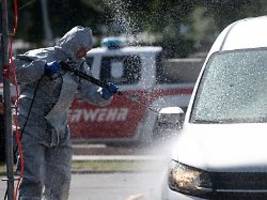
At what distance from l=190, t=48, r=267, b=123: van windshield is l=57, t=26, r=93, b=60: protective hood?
40.8 inches

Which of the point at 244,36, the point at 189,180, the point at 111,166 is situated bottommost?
the point at 111,166

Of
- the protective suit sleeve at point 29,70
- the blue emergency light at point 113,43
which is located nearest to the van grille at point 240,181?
the protective suit sleeve at point 29,70

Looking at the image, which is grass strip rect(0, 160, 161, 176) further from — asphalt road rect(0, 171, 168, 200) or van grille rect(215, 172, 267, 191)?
van grille rect(215, 172, 267, 191)

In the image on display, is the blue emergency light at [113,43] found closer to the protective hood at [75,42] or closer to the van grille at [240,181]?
the protective hood at [75,42]

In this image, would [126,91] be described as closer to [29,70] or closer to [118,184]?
[118,184]

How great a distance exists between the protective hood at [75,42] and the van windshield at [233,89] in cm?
104

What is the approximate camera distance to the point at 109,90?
28.5ft

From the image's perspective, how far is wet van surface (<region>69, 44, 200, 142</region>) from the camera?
1725 centimetres

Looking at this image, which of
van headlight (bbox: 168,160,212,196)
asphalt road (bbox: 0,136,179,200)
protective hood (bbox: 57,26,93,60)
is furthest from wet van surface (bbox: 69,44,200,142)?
van headlight (bbox: 168,160,212,196)

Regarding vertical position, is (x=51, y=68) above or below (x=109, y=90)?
above

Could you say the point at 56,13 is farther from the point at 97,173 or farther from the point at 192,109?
the point at 192,109

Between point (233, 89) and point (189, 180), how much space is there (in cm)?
137

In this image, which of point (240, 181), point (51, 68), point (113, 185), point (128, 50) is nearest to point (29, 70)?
point (51, 68)

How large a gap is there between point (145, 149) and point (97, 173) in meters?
3.00
